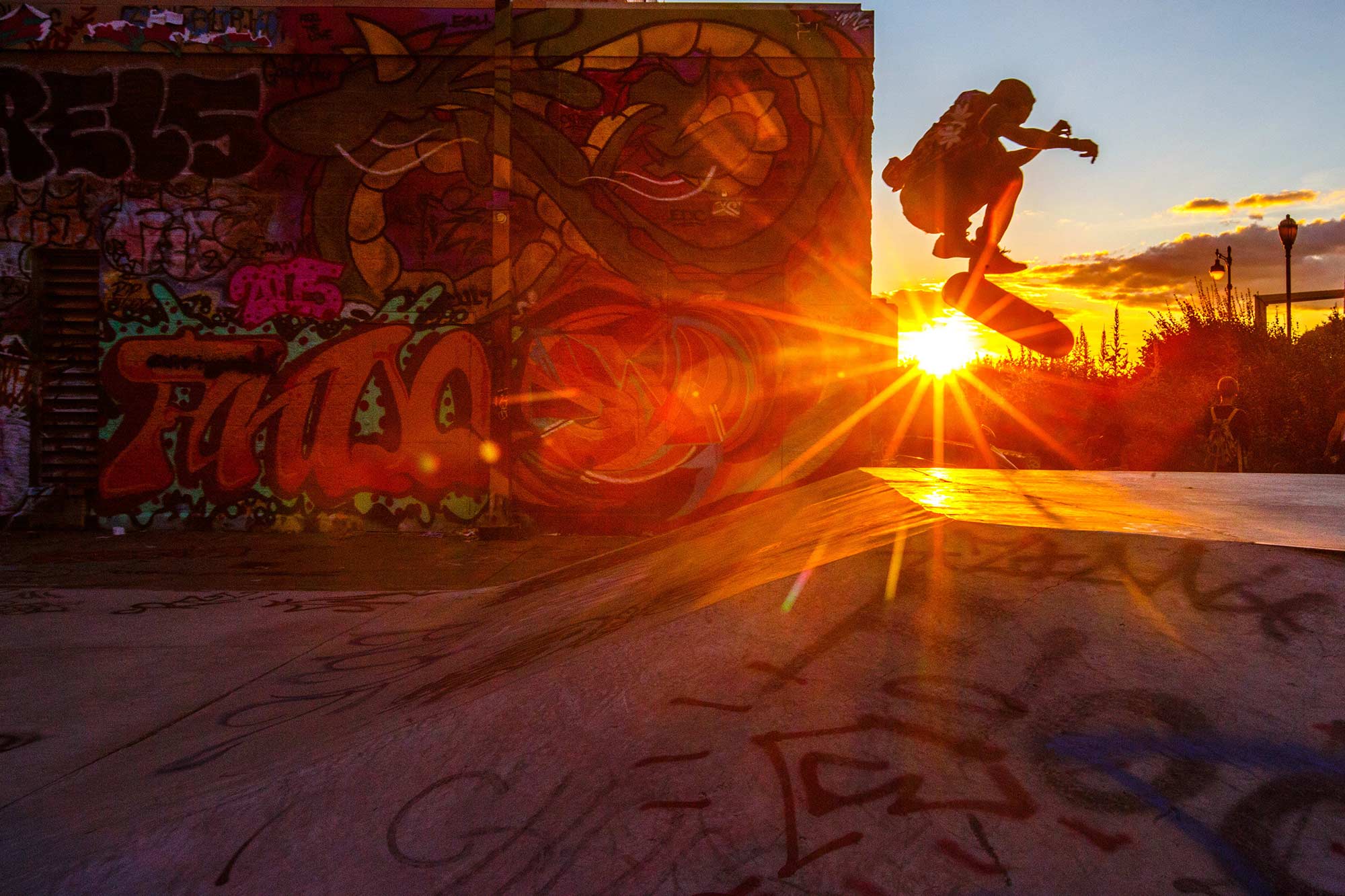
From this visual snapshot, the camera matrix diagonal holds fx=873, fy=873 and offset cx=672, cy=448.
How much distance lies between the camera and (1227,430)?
423 inches

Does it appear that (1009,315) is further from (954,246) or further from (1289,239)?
(1289,239)

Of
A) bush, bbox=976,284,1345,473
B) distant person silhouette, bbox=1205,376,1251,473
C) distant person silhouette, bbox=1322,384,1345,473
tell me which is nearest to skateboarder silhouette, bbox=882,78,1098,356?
distant person silhouette, bbox=1205,376,1251,473

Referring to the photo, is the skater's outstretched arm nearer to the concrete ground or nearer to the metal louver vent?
the concrete ground

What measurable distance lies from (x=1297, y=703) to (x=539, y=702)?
68.0 inches

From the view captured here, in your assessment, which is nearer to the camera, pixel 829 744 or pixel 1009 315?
pixel 829 744

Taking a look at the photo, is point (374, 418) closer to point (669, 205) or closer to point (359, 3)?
point (669, 205)

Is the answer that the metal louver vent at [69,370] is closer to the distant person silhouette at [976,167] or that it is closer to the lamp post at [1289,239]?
the distant person silhouette at [976,167]

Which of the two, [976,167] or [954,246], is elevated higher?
[976,167]

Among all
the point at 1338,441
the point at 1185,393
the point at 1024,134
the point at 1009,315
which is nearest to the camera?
the point at 1024,134

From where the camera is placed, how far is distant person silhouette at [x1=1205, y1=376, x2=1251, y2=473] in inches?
417

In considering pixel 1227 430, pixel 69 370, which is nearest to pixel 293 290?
pixel 69 370

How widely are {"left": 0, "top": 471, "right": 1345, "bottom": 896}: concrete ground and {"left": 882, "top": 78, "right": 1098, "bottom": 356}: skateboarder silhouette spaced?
6.44 m

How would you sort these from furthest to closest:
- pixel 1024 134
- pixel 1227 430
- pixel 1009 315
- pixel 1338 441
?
1. pixel 1227 430
2. pixel 1338 441
3. pixel 1009 315
4. pixel 1024 134

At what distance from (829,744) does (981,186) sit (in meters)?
8.38
